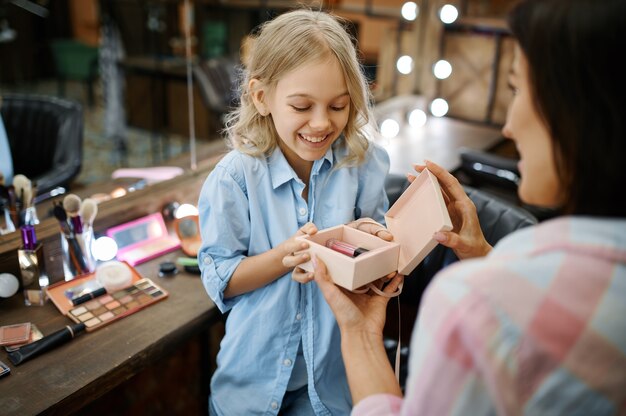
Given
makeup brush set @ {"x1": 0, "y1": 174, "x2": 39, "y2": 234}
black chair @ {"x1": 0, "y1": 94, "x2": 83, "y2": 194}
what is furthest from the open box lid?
black chair @ {"x1": 0, "y1": 94, "x2": 83, "y2": 194}

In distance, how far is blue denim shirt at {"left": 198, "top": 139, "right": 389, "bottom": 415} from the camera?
1192 mm

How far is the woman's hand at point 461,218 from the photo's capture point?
115 cm

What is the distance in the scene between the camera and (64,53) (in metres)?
6.93

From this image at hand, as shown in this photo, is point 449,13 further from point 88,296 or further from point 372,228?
point 88,296

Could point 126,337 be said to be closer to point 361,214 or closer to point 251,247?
point 251,247

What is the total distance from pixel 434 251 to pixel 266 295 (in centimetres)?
54

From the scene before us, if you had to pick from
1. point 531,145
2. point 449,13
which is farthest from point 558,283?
point 449,13

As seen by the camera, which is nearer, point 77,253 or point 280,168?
point 280,168

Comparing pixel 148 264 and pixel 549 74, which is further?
pixel 148 264

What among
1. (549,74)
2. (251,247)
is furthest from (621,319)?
(251,247)

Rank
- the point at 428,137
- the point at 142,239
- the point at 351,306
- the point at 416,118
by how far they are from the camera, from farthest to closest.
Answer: the point at 416,118
the point at 428,137
the point at 142,239
the point at 351,306

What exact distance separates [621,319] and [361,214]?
84 centimetres

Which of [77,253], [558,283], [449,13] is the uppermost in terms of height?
[449,13]

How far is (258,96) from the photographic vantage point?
1.24 meters
